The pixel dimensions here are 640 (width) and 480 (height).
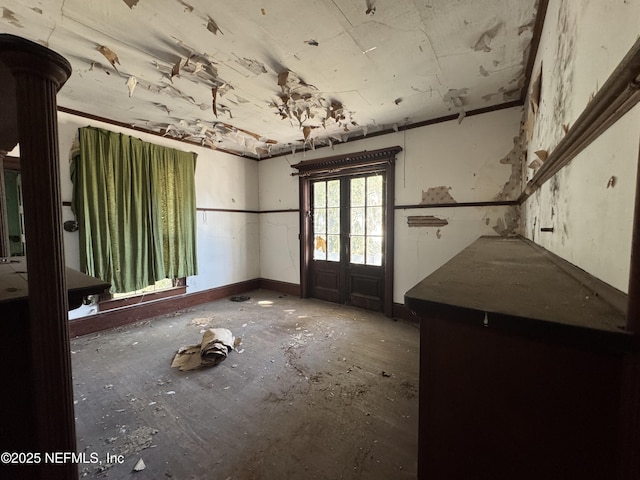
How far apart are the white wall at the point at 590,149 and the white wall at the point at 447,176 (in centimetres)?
139

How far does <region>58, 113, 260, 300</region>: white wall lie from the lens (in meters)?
4.07

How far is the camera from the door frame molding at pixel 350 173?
3428 mm

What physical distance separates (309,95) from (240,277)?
3.31 meters

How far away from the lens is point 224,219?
445 cm

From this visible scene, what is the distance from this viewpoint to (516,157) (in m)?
2.67

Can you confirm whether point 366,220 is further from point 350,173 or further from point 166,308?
point 166,308

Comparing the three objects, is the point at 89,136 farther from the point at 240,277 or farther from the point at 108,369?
the point at 240,277

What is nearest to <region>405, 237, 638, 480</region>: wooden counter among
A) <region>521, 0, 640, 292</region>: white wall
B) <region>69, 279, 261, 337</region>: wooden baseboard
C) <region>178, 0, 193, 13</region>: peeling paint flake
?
<region>521, 0, 640, 292</region>: white wall

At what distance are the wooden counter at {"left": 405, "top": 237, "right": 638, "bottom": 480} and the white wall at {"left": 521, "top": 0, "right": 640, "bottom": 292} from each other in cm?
18

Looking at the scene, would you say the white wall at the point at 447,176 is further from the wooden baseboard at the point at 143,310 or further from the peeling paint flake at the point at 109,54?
the wooden baseboard at the point at 143,310

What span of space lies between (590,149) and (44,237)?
171 cm

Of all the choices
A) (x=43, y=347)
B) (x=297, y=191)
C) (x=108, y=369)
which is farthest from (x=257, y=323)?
(x=43, y=347)

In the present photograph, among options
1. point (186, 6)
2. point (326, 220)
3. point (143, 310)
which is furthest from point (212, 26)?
point (143, 310)

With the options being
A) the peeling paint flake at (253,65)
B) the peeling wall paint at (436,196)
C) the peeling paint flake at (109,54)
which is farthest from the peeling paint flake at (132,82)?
the peeling wall paint at (436,196)
